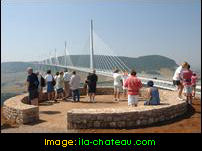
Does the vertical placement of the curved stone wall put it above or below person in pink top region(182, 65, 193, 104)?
below

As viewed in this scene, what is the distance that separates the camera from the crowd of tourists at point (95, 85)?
7512mm

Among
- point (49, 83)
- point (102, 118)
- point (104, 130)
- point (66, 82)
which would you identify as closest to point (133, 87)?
point (102, 118)

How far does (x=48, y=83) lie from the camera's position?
36.3 ft

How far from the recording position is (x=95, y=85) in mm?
10359

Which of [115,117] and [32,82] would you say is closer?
[115,117]

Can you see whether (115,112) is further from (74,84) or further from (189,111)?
(74,84)

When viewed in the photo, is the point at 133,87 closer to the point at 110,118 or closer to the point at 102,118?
the point at 110,118

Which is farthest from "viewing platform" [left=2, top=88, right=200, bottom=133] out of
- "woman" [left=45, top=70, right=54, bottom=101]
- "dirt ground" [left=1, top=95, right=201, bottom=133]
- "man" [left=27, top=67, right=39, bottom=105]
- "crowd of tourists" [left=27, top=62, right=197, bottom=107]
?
"woman" [left=45, top=70, right=54, bottom=101]

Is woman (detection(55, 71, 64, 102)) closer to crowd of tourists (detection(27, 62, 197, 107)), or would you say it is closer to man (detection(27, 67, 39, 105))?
crowd of tourists (detection(27, 62, 197, 107))

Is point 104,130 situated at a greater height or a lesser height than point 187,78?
lesser

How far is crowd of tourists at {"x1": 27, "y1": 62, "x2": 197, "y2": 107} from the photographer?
7512 millimetres

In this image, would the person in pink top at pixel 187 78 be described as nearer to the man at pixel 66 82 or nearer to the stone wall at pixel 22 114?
the stone wall at pixel 22 114

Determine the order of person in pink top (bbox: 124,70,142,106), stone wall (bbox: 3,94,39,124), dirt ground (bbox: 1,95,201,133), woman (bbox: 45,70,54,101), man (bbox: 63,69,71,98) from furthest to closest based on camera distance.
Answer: man (bbox: 63,69,71,98) < woman (bbox: 45,70,54,101) < person in pink top (bbox: 124,70,142,106) < stone wall (bbox: 3,94,39,124) < dirt ground (bbox: 1,95,201,133)

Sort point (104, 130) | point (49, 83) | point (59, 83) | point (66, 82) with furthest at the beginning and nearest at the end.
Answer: point (66, 82)
point (59, 83)
point (49, 83)
point (104, 130)
